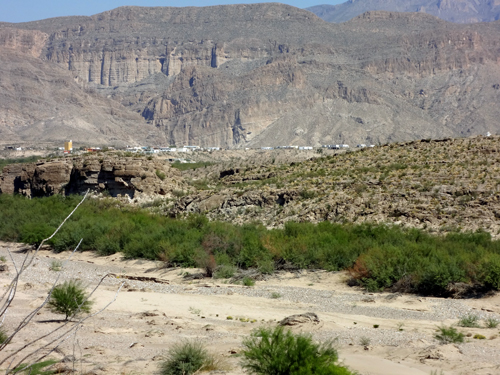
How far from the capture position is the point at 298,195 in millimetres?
31703

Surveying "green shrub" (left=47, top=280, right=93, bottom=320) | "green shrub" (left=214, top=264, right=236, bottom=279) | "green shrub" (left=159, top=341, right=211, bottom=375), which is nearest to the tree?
"green shrub" (left=47, top=280, right=93, bottom=320)

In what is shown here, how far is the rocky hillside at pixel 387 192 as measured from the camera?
2641 centimetres

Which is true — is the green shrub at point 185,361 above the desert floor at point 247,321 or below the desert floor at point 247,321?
above

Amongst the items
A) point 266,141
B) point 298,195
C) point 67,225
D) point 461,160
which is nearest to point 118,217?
point 67,225

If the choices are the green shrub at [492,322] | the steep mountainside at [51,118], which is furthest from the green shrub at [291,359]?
the steep mountainside at [51,118]

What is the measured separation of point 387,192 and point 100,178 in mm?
20251

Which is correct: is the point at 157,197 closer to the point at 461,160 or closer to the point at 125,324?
the point at 461,160

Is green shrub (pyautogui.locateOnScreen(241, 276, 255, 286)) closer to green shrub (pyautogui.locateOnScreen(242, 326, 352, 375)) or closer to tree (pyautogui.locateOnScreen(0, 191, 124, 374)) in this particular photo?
tree (pyautogui.locateOnScreen(0, 191, 124, 374))

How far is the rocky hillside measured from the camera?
26406 millimetres

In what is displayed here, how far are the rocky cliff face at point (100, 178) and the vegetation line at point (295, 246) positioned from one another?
22.1 feet

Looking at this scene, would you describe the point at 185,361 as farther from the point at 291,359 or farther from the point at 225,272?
the point at 225,272

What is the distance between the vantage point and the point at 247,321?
13.6 meters

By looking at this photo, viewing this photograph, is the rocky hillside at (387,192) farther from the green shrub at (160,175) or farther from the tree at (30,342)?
the tree at (30,342)

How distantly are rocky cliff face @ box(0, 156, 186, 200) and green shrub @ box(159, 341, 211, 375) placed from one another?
30624mm
